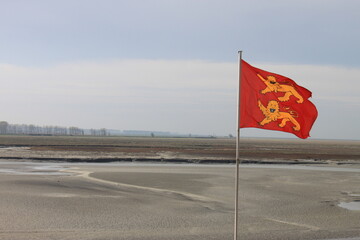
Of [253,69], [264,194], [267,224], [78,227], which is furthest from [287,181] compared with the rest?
[253,69]

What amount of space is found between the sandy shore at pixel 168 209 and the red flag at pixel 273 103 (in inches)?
139

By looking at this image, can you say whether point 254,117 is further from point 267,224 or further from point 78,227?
point 78,227

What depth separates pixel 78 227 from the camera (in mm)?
11578

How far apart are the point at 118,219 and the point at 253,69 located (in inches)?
258

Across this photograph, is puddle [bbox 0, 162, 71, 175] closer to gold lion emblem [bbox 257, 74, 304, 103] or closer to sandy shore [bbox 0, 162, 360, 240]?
sandy shore [bbox 0, 162, 360, 240]

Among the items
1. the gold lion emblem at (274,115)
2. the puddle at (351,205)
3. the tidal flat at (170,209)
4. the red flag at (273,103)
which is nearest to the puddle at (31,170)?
the tidal flat at (170,209)

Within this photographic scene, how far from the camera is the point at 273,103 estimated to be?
28.4 feet

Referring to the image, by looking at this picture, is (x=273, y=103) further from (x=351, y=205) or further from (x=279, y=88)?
(x=351, y=205)

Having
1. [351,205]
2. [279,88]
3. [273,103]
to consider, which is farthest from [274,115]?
[351,205]

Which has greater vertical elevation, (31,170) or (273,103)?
(273,103)

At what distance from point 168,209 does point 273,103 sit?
7.28 m

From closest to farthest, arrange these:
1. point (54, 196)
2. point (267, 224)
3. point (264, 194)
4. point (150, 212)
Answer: point (267, 224) → point (150, 212) → point (54, 196) → point (264, 194)

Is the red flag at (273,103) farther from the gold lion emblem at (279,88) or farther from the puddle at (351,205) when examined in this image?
the puddle at (351,205)

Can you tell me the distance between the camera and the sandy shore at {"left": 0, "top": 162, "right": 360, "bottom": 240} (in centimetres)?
1127
